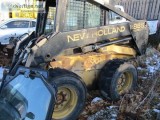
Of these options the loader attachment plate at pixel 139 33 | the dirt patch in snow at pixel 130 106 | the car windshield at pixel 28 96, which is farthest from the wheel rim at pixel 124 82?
the car windshield at pixel 28 96

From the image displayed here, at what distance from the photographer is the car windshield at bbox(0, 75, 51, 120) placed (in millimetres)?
2939

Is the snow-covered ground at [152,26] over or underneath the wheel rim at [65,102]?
over

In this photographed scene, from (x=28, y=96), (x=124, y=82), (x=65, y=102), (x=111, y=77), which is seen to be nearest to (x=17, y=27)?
(x=124, y=82)

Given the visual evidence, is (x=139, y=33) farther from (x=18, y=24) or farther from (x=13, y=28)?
(x=18, y=24)

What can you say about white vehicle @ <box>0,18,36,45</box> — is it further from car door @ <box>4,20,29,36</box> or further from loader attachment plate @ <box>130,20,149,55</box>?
loader attachment plate @ <box>130,20,149,55</box>

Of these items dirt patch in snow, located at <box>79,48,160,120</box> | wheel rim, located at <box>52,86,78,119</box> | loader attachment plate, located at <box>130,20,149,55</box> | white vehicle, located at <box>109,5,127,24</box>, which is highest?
white vehicle, located at <box>109,5,127,24</box>

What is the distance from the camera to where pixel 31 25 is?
1249cm

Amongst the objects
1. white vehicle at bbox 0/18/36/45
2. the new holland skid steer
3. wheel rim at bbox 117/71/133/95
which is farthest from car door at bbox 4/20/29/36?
wheel rim at bbox 117/71/133/95

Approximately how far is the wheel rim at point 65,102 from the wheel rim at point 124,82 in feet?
4.69

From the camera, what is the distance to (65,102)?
4.81 m

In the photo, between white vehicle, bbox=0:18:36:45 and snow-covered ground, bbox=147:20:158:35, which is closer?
white vehicle, bbox=0:18:36:45

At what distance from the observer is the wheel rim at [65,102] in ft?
15.5

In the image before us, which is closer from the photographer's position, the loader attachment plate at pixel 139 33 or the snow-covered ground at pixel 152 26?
the loader attachment plate at pixel 139 33

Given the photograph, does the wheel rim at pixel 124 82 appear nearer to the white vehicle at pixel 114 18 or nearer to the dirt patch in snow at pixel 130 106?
the dirt patch in snow at pixel 130 106
